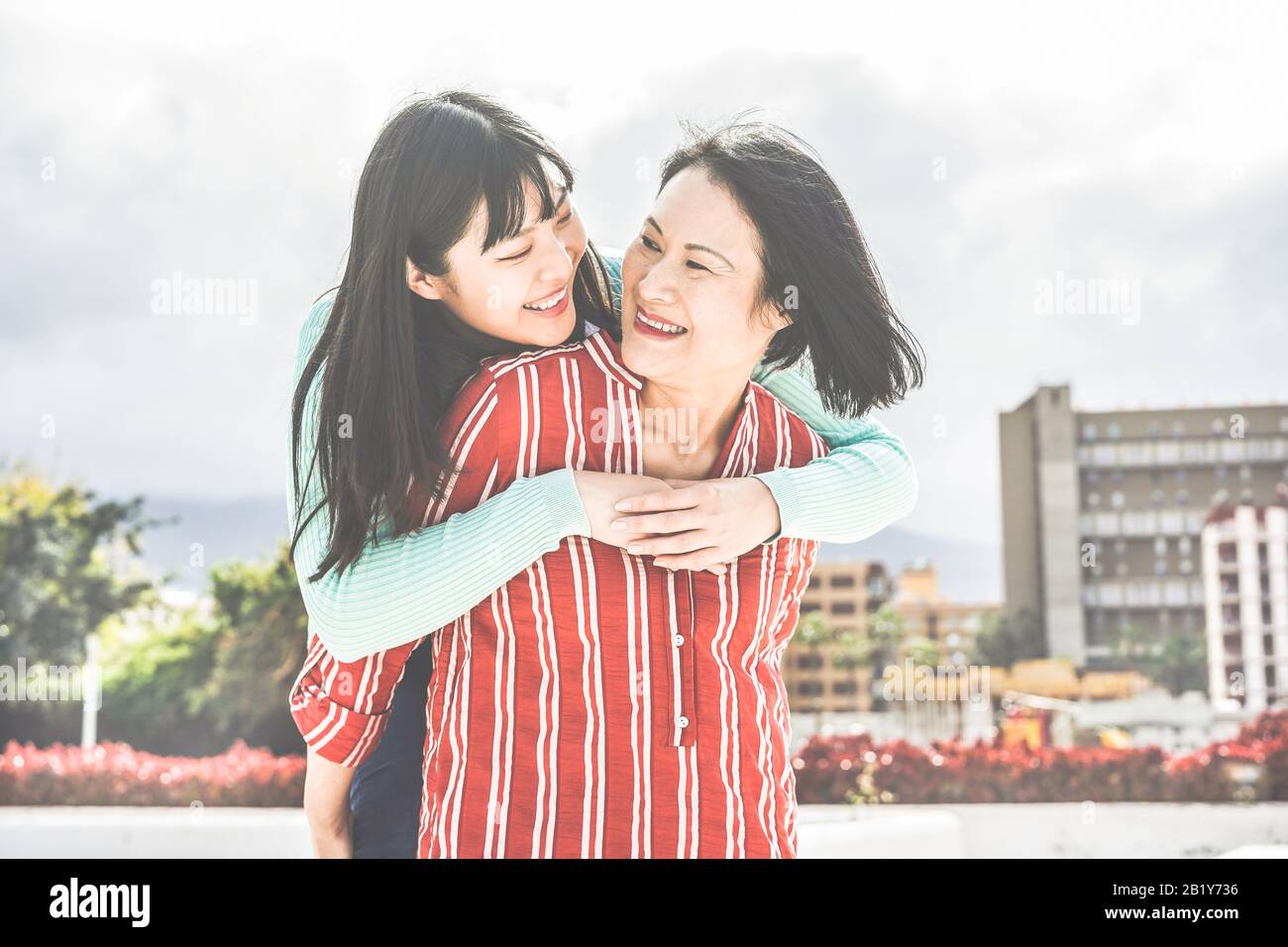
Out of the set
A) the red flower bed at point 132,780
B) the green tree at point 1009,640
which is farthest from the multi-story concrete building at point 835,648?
the red flower bed at point 132,780

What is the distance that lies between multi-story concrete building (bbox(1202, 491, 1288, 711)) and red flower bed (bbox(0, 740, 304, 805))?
10.8 meters

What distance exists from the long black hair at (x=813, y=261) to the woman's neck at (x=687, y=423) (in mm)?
106

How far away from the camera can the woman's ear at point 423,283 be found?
1327 mm

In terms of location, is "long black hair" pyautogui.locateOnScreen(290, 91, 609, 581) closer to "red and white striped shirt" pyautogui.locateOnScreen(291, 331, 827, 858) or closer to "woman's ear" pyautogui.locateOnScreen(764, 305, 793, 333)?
"red and white striped shirt" pyautogui.locateOnScreen(291, 331, 827, 858)

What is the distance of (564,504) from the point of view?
1.19m

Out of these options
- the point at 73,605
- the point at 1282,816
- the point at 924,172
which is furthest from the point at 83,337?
the point at 1282,816

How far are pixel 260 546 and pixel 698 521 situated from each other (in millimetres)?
8944

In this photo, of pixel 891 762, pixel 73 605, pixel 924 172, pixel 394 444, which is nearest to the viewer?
pixel 394 444

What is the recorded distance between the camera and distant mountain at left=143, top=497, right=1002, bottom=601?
31.9 feet

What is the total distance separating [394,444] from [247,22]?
10.5 m

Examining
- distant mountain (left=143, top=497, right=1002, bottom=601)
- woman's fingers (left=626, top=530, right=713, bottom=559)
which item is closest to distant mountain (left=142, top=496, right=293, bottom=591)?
distant mountain (left=143, top=497, right=1002, bottom=601)

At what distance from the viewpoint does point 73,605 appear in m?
9.72

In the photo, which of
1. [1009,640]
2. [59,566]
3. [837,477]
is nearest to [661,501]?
[837,477]

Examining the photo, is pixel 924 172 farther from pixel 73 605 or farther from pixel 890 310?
pixel 890 310
